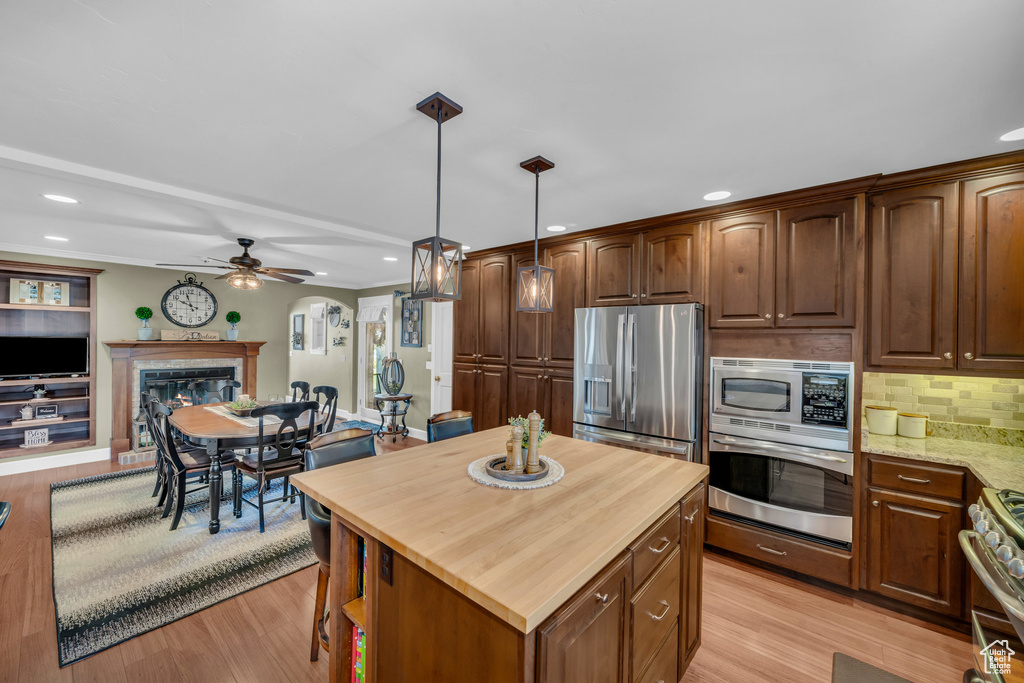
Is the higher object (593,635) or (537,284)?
(537,284)

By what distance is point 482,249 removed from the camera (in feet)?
14.0

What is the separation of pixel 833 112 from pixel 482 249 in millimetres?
3054

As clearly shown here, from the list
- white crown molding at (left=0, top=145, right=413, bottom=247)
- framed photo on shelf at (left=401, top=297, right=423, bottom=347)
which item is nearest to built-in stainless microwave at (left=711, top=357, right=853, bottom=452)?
white crown molding at (left=0, top=145, right=413, bottom=247)

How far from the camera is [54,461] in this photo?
15.1ft

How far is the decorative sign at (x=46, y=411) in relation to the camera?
182 inches

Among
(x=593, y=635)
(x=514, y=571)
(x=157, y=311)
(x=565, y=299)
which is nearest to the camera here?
(x=514, y=571)

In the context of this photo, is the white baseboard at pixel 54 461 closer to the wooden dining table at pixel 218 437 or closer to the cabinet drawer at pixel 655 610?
the wooden dining table at pixel 218 437

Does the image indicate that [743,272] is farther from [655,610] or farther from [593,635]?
[593,635]

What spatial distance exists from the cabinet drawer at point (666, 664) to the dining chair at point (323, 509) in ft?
4.07

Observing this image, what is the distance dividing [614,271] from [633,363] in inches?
30.9

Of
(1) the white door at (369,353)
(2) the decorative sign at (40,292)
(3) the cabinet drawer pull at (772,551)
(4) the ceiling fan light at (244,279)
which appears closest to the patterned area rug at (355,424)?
(1) the white door at (369,353)

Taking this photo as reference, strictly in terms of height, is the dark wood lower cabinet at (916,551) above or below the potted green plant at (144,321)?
below

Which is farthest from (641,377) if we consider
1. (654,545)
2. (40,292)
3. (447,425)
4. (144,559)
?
(40,292)

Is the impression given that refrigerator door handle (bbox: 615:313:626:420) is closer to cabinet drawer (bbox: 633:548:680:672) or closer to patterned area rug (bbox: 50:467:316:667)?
cabinet drawer (bbox: 633:548:680:672)
